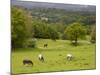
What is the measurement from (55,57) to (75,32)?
383 mm

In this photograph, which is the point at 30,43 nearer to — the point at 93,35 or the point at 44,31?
the point at 44,31

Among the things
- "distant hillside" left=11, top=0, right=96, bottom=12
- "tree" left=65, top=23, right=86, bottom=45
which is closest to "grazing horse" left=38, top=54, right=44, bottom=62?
"tree" left=65, top=23, right=86, bottom=45

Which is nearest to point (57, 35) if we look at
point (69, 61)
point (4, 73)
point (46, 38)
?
point (46, 38)

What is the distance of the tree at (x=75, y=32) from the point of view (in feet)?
7.64


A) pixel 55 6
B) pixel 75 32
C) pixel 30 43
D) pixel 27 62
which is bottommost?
pixel 27 62

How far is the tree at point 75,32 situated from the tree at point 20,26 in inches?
17.9

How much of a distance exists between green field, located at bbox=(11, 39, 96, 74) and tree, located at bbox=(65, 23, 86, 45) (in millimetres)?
68

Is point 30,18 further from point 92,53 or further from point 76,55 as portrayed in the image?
point 92,53

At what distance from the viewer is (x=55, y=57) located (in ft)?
7.43

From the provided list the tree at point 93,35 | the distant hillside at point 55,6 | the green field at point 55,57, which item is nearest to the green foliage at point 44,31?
the green field at point 55,57

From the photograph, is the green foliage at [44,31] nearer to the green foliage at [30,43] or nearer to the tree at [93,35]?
the green foliage at [30,43]

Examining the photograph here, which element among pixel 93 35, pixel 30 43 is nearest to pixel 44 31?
pixel 30 43

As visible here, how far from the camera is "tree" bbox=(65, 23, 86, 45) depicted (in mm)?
2330

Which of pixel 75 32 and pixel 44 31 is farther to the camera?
pixel 75 32
